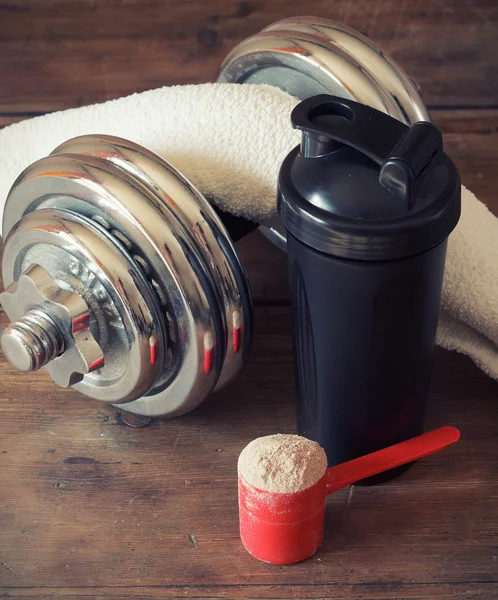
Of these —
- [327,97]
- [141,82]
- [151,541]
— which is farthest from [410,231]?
[141,82]

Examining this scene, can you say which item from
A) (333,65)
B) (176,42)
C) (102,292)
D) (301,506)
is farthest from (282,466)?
(176,42)

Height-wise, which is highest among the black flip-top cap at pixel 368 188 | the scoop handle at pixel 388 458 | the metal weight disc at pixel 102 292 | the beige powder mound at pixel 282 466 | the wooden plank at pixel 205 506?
the black flip-top cap at pixel 368 188

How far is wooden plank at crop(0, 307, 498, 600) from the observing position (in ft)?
1.39

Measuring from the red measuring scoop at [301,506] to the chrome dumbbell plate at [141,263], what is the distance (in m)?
0.07

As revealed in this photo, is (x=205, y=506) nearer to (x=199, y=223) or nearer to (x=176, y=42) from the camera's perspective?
(x=199, y=223)

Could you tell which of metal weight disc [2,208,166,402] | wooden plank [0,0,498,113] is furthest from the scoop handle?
wooden plank [0,0,498,113]

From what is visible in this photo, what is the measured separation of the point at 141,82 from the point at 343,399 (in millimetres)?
434

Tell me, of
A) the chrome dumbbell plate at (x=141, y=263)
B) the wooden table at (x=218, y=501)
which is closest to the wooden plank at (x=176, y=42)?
the wooden table at (x=218, y=501)

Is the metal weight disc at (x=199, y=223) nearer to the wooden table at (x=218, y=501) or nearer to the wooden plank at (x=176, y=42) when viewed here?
the wooden table at (x=218, y=501)

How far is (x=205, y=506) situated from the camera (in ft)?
1.51

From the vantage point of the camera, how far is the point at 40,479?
0.48 m

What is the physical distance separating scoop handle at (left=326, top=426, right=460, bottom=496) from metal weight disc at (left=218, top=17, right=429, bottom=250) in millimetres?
143

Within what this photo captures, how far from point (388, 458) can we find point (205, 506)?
93 mm

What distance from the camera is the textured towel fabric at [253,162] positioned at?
0.49 m
